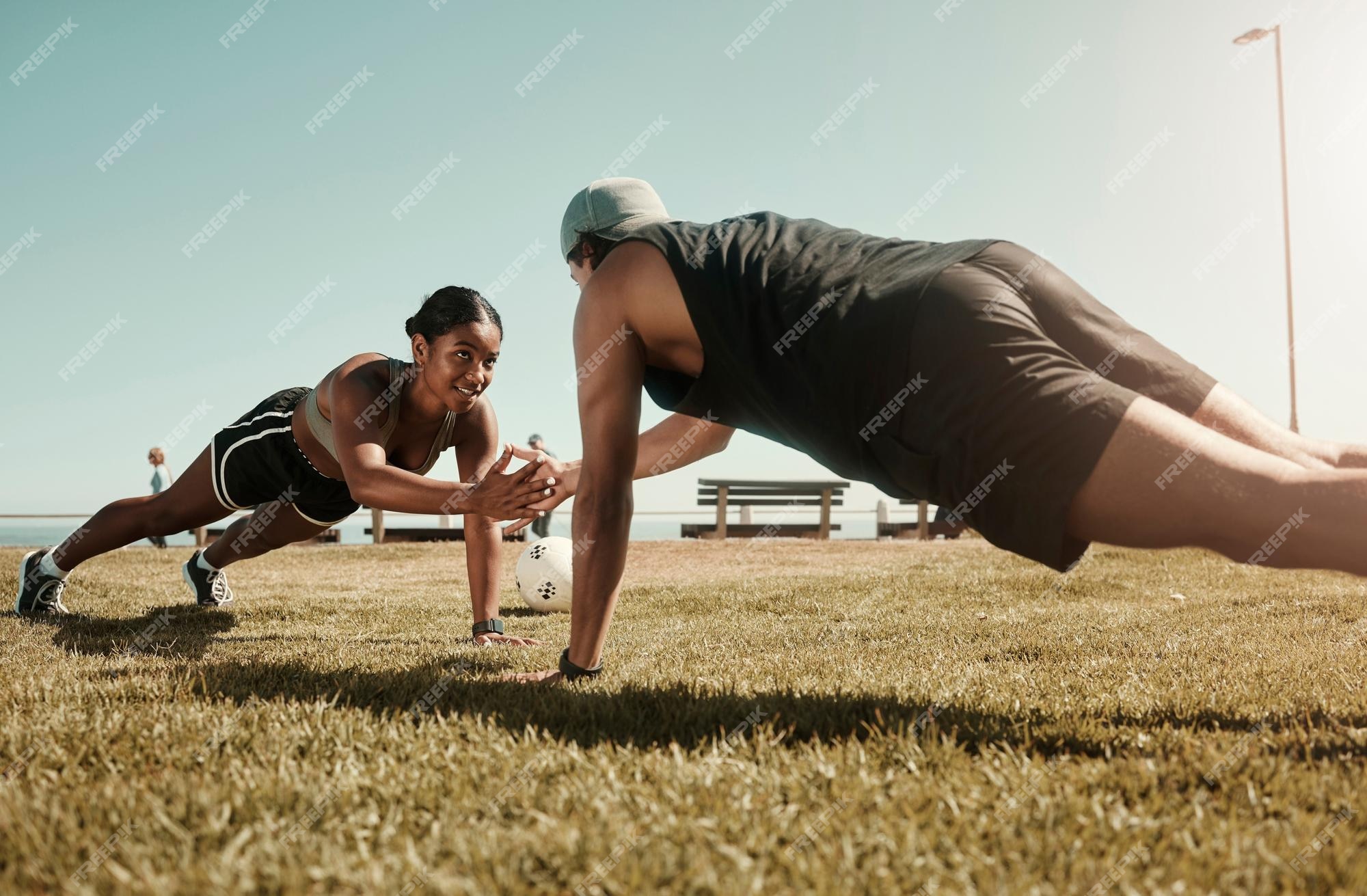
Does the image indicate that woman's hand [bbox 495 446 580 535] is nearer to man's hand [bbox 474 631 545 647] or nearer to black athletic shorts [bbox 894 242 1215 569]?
man's hand [bbox 474 631 545 647]

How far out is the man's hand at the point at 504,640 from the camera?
457 centimetres

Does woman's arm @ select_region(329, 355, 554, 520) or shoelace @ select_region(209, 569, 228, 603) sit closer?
woman's arm @ select_region(329, 355, 554, 520)

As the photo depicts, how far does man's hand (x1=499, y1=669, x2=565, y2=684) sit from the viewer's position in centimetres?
301

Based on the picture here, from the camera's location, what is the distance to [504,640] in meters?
4.70

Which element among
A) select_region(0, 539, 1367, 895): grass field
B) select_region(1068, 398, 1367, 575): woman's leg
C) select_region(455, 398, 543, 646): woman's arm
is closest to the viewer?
select_region(0, 539, 1367, 895): grass field

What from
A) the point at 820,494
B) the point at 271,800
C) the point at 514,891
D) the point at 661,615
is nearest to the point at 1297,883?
the point at 514,891

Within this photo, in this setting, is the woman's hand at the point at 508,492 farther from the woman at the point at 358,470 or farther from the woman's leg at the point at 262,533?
the woman's leg at the point at 262,533

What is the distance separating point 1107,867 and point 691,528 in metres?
17.0

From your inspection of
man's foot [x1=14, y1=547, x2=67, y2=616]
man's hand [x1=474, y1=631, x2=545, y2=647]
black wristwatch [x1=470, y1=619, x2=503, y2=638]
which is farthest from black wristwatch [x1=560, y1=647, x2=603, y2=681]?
man's foot [x1=14, y1=547, x2=67, y2=616]

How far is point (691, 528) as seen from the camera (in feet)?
60.4

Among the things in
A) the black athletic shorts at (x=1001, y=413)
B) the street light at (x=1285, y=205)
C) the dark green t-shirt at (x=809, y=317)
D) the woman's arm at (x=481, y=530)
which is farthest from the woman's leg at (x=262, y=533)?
the street light at (x=1285, y=205)

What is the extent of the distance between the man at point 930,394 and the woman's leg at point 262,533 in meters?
3.49

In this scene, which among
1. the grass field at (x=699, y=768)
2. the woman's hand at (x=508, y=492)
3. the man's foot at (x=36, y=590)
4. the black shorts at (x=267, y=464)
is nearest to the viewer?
the grass field at (x=699, y=768)

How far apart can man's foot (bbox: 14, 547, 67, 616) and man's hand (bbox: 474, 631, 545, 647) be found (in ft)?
10.5
